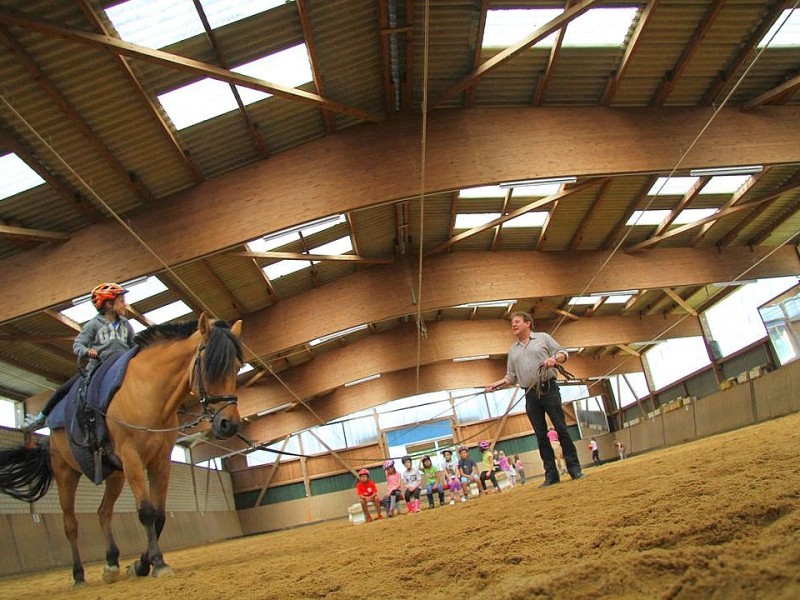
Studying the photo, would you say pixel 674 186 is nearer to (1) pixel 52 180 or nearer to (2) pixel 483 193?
(2) pixel 483 193

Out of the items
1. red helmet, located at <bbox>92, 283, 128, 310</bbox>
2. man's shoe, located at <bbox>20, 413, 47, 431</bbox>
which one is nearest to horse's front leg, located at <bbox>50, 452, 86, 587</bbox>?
man's shoe, located at <bbox>20, 413, 47, 431</bbox>

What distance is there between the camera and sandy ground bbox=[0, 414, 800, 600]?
5.61 feet


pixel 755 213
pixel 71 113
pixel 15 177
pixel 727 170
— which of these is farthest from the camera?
pixel 755 213

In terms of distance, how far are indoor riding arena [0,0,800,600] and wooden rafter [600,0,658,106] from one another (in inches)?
2.2

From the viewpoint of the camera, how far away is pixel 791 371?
17.9 m

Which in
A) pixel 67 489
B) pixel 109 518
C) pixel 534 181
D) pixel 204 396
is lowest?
pixel 109 518

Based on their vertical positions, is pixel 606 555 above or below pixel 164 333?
below

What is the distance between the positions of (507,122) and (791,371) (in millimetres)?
11069

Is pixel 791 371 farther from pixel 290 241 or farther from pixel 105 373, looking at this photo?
pixel 105 373

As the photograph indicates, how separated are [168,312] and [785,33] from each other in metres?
13.7

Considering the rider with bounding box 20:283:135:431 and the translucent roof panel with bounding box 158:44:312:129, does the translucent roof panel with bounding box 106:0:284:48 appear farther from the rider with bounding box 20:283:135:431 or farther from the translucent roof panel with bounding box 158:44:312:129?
the rider with bounding box 20:283:135:431

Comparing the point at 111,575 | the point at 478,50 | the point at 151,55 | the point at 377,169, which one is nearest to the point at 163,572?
the point at 111,575

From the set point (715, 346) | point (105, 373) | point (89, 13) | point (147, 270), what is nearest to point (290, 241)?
point (147, 270)

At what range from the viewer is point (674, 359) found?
30094 millimetres
